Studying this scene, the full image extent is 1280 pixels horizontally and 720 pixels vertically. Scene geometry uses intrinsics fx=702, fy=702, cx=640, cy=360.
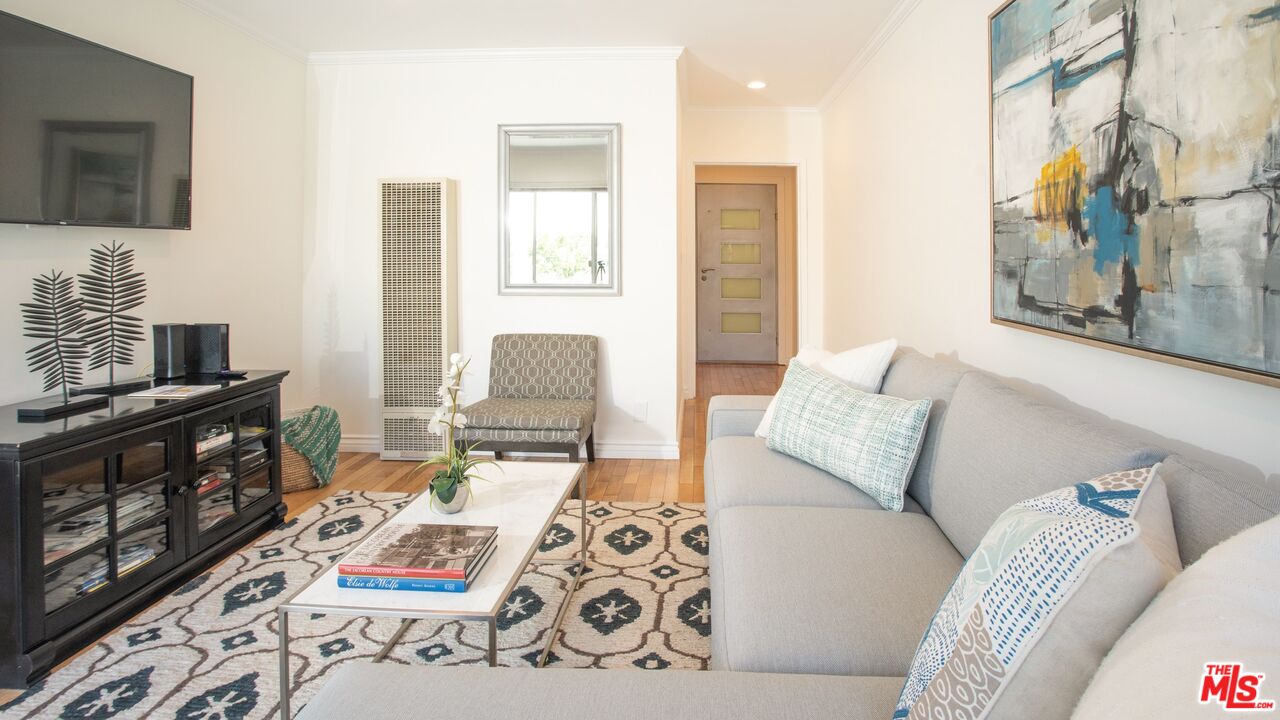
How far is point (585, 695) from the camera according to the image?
3.59 ft

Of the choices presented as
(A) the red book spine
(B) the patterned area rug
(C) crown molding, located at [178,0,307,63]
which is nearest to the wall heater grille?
(C) crown molding, located at [178,0,307,63]

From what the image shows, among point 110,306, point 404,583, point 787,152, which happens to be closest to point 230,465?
point 110,306

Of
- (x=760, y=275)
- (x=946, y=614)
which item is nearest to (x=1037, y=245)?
(x=946, y=614)

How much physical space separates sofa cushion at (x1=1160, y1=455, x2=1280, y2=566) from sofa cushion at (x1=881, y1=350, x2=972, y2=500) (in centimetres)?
87

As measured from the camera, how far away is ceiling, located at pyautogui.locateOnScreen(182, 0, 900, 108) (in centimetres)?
346

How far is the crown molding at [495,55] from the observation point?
412cm

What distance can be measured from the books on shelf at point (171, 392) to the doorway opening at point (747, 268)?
6.10m

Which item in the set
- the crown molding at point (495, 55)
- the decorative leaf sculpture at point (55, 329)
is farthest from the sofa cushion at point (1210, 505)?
the crown molding at point (495, 55)

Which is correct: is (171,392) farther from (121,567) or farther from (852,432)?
(852,432)

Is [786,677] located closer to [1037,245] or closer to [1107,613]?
[1107,613]

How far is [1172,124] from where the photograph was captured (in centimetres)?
146

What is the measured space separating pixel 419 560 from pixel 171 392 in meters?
1.52

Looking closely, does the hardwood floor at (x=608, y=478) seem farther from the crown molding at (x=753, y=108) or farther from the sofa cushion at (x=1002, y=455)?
the crown molding at (x=753, y=108)

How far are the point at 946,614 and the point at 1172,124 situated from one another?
120 centimetres
